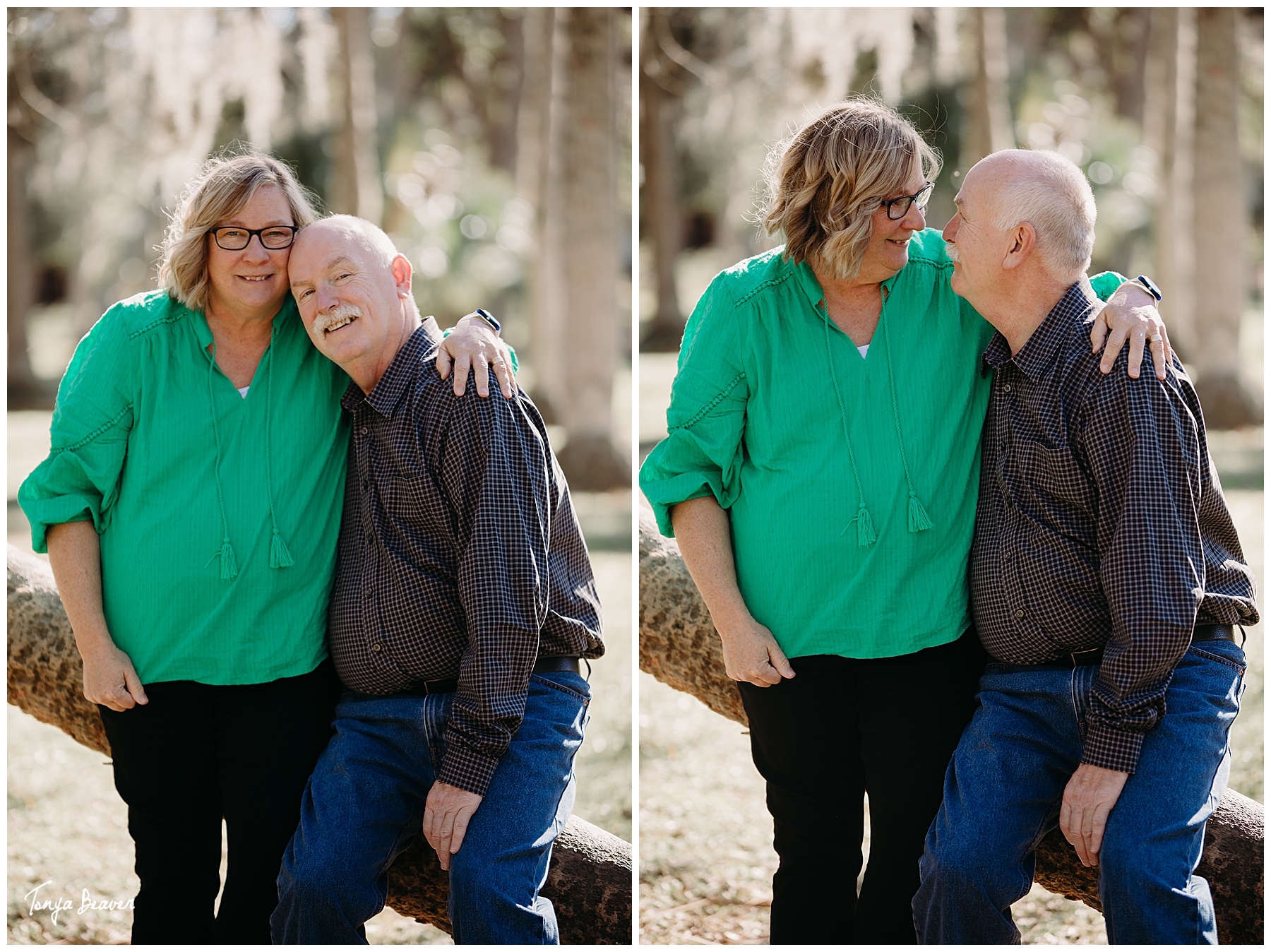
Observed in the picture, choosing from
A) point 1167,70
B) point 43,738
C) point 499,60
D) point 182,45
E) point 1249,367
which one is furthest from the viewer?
point 499,60

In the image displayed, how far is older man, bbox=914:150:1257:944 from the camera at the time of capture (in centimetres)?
223

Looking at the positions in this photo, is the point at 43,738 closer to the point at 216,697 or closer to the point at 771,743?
the point at 216,697

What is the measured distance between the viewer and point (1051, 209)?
8.09 ft

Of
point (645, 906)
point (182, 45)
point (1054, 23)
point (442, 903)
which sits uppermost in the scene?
point (1054, 23)

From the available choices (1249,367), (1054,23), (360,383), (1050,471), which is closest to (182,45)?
(360,383)

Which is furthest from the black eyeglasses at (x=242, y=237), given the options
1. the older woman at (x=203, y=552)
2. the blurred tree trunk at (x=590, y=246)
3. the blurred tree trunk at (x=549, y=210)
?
the blurred tree trunk at (x=549, y=210)

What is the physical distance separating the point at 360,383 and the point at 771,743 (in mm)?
1329

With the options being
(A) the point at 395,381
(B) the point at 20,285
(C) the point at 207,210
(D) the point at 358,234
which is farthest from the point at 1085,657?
(B) the point at 20,285

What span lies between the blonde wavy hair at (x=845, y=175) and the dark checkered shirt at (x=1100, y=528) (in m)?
0.43

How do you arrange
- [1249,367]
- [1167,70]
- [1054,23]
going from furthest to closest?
[1054,23] < [1249,367] < [1167,70]

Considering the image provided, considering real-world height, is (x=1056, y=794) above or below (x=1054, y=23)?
below

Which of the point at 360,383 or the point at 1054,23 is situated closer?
the point at 360,383

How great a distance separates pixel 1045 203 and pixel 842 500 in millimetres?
814

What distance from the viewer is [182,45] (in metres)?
7.98
